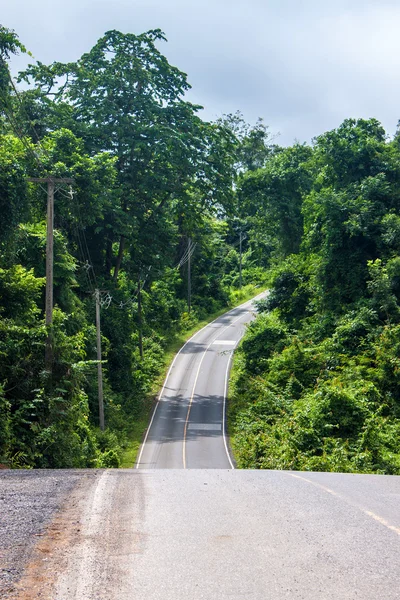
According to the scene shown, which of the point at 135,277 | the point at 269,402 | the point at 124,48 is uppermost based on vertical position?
the point at 124,48

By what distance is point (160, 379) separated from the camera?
51875mm

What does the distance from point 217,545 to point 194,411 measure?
122 ft

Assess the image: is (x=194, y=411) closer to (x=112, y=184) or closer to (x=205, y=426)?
(x=205, y=426)

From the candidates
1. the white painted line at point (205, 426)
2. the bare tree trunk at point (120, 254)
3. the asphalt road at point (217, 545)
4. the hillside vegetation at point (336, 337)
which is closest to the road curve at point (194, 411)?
the white painted line at point (205, 426)

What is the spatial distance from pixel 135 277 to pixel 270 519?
38488 mm

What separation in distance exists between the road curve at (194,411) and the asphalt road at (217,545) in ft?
72.1

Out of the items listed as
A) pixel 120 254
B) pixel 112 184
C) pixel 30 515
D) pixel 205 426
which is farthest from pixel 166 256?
pixel 30 515

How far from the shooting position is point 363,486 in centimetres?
1205

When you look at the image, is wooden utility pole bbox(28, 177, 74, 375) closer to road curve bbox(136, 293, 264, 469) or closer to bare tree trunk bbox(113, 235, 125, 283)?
road curve bbox(136, 293, 264, 469)

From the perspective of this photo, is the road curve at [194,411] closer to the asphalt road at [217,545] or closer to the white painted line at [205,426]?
the white painted line at [205,426]

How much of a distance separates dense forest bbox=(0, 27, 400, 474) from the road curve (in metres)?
1.37

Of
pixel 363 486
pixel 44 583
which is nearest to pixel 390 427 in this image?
pixel 363 486

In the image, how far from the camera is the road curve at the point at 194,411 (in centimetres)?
3406

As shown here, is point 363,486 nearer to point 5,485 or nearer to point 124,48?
point 5,485
